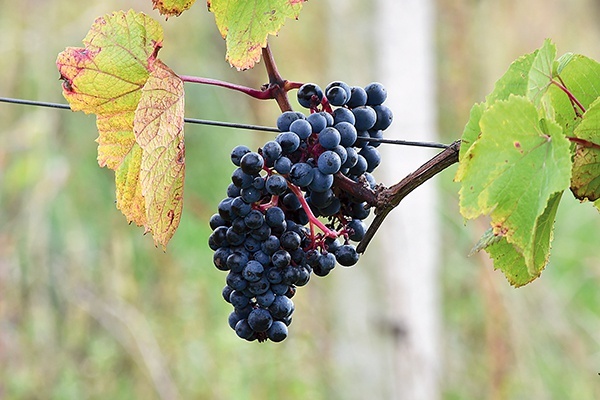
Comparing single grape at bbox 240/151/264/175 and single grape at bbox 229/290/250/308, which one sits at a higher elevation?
single grape at bbox 240/151/264/175

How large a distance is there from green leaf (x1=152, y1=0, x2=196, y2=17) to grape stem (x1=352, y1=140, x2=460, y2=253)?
254 millimetres

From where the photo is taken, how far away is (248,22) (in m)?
0.72

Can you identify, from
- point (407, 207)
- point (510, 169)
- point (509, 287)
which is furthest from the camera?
point (509, 287)

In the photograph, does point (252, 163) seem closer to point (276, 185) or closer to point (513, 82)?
point (276, 185)

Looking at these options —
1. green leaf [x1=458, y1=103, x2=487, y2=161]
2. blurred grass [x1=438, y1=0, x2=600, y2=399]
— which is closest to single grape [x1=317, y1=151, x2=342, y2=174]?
green leaf [x1=458, y1=103, x2=487, y2=161]

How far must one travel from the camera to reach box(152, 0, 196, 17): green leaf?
0.74 m

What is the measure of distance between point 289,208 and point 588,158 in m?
0.27

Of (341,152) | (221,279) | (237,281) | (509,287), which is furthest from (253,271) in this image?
(509,287)

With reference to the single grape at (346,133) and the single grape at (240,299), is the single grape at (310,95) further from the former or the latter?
the single grape at (240,299)

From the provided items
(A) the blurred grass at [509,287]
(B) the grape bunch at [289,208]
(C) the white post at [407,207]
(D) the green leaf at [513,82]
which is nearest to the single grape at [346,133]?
(B) the grape bunch at [289,208]

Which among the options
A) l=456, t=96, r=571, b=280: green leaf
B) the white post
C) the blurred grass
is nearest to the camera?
l=456, t=96, r=571, b=280: green leaf

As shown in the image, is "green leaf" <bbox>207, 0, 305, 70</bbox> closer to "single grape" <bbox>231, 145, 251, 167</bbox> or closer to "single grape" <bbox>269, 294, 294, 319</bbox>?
"single grape" <bbox>231, 145, 251, 167</bbox>

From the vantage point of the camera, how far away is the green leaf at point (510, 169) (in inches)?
23.9

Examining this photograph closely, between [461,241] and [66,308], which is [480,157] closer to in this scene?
[66,308]
